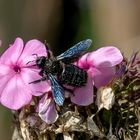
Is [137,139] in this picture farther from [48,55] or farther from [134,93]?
[48,55]

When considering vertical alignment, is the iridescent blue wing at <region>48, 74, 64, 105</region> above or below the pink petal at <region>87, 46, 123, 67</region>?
below

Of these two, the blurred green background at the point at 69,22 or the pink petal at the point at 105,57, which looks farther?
the blurred green background at the point at 69,22

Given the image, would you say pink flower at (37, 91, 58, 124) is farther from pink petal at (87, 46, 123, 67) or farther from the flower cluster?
pink petal at (87, 46, 123, 67)

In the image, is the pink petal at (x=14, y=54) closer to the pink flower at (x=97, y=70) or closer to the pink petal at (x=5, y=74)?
the pink petal at (x=5, y=74)

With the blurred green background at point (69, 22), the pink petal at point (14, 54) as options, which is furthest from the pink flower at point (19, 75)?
the blurred green background at point (69, 22)

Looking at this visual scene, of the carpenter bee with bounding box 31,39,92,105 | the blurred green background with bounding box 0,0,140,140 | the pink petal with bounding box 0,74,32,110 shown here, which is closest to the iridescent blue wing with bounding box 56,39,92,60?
the carpenter bee with bounding box 31,39,92,105

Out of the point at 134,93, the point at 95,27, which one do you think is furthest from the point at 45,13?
the point at 134,93

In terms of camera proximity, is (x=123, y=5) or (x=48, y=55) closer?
(x=48, y=55)
